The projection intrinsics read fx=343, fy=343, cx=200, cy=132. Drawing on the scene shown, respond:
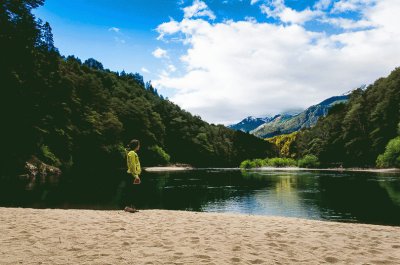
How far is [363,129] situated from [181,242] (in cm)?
11285

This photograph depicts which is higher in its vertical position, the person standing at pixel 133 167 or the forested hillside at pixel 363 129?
the forested hillside at pixel 363 129

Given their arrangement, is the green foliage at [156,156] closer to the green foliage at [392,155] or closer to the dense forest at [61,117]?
the dense forest at [61,117]

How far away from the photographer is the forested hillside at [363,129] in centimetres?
9412

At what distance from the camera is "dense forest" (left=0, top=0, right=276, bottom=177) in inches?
1594

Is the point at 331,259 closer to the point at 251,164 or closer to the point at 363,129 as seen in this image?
the point at 363,129

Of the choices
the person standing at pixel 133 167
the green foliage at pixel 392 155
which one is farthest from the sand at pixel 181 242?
the green foliage at pixel 392 155

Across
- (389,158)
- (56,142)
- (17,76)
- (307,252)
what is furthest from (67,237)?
(389,158)

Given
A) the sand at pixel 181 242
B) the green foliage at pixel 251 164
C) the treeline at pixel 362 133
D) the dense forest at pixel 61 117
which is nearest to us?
the sand at pixel 181 242

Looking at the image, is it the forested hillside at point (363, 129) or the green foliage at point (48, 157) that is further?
the forested hillside at point (363, 129)

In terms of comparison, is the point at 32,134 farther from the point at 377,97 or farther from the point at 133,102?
the point at 377,97

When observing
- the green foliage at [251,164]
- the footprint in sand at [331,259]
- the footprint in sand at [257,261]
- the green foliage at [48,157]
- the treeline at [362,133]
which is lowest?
the footprint in sand at [331,259]

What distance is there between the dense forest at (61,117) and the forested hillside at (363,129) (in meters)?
57.0

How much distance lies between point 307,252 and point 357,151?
364ft

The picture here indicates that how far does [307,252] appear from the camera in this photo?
7.64 metres
